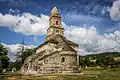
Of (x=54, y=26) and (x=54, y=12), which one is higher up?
(x=54, y=12)

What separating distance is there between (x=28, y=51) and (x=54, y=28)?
40795mm

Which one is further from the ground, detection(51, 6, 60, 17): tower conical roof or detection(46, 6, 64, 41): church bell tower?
detection(51, 6, 60, 17): tower conical roof

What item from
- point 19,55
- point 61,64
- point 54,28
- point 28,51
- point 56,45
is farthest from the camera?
point 28,51

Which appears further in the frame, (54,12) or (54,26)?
(54,12)

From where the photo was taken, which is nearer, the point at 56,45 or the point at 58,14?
the point at 56,45

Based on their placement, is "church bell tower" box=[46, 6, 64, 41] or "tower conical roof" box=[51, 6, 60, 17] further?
"tower conical roof" box=[51, 6, 60, 17]

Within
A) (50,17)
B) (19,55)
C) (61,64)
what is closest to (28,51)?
(19,55)

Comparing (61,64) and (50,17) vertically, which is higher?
(50,17)

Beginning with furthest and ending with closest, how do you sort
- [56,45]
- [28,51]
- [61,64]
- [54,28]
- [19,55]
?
[28,51]
[19,55]
[54,28]
[56,45]
[61,64]

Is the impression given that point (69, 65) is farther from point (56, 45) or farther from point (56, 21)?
point (56, 21)

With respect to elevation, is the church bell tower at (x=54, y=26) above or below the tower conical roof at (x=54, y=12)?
below

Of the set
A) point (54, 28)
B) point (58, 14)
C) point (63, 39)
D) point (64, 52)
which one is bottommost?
point (64, 52)

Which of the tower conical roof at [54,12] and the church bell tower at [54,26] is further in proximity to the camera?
the tower conical roof at [54,12]

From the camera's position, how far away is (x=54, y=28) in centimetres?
7275
